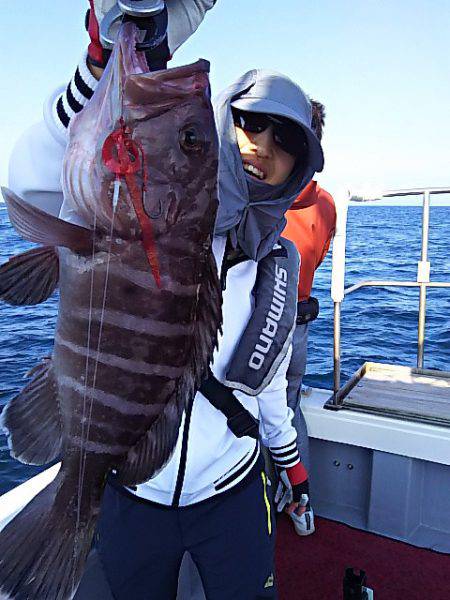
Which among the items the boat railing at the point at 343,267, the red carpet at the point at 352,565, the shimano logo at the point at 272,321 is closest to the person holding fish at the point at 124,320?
the shimano logo at the point at 272,321

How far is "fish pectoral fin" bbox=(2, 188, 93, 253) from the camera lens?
1.10 metres

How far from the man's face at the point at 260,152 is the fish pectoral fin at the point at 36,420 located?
1.12 meters

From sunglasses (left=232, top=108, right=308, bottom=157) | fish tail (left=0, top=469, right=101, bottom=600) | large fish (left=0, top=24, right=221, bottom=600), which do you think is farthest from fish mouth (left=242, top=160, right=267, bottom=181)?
fish tail (left=0, top=469, right=101, bottom=600)

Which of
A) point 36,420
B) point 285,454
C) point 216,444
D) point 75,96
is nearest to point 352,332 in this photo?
A: point 285,454

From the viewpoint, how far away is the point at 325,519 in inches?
145

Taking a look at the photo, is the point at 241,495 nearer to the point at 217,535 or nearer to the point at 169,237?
the point at 217,535

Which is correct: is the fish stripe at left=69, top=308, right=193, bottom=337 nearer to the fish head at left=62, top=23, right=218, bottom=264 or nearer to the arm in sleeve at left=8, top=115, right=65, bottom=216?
A: the fish head at left=62, top=23, right=218, bottom=264

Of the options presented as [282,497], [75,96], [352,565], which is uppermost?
[75,96]

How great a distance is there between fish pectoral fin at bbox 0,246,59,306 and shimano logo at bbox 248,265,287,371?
88cm

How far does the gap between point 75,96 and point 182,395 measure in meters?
0.76

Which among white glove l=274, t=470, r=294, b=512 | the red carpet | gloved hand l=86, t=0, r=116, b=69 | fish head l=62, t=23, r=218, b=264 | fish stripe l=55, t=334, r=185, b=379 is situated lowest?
the red carpet

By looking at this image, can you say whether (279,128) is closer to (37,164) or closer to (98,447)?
(37,164)

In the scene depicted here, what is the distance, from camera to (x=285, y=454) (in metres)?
2.42

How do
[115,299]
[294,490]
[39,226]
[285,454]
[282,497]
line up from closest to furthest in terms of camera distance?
[39,226] < [115,299] < [285,454] < [294,490] < [282,497]
